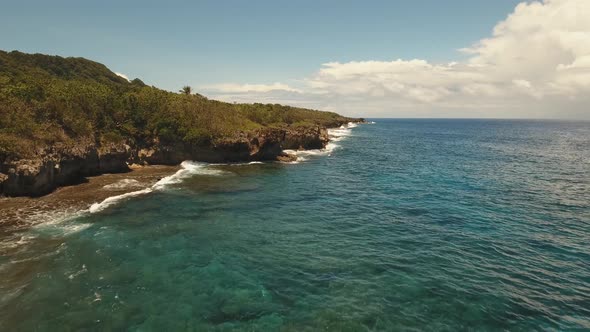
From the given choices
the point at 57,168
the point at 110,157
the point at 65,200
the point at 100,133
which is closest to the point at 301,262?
the point at 65,200

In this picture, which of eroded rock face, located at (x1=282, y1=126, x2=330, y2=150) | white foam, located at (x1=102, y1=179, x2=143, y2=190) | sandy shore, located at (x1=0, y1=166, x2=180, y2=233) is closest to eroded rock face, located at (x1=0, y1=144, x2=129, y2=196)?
sandy shore, located at (x1=0, y1=166, x2=180, y2=233)

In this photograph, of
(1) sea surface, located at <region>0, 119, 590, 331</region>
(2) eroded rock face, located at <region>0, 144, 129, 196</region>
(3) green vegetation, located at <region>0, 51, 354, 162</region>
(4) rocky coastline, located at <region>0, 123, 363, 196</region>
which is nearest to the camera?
(1) sea surface, located at <region>0, 119, 590, 331</region>

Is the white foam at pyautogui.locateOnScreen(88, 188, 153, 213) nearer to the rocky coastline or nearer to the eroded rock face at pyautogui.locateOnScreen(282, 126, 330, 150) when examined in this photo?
the rocky coastline

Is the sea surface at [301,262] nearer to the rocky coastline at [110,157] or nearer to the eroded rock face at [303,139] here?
the rocky coastline at [110,157]

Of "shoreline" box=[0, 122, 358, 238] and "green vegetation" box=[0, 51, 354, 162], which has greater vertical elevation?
"green vegetation" box=[0, 51, 354, 162]

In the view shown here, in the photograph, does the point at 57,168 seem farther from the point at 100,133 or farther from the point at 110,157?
the point at 100,133

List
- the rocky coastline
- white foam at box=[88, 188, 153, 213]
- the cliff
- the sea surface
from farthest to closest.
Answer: the cliff < the rocky coastline < white foam at box=[88, 188, 153, 213] < the sea surface

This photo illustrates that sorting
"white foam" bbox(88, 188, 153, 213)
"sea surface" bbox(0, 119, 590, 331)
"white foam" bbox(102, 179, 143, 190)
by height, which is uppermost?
"white foam" bbox(102, 179, 143, 190)

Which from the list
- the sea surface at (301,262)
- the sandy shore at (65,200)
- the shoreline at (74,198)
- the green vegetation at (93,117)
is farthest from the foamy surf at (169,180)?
the green vegetation at (93,117)
